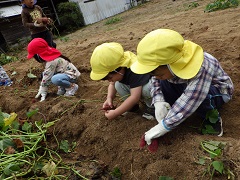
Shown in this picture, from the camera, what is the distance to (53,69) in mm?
2984

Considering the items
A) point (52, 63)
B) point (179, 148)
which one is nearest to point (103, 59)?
point (179, 148)

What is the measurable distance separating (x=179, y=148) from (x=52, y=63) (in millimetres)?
1901

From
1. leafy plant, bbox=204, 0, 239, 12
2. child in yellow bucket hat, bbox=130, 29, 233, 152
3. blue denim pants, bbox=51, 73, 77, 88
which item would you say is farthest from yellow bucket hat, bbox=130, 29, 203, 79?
leafy plant, bbox=204, 0, 239, 12

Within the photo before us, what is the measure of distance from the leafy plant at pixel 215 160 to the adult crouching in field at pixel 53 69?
186 cm

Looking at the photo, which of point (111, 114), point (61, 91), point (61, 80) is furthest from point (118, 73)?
point (61, 91)

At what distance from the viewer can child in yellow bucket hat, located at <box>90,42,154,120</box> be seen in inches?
69.8

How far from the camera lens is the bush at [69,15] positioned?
11727 mm

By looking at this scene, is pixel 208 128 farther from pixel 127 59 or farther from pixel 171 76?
pixel 127 59

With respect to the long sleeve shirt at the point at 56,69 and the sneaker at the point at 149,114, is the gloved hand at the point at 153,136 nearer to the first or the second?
the sneaker at the point at 149,114

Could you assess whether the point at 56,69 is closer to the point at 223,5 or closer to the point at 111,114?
the point at 111,114

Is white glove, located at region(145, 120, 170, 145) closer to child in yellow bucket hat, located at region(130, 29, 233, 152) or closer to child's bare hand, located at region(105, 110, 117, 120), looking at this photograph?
child in yellow bucket hat, located at region(130, 29, 233, 152)

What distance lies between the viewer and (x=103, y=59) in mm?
1759

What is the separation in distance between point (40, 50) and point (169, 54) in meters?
1.86

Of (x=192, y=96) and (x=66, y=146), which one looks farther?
Result: (x=66, y=146)
